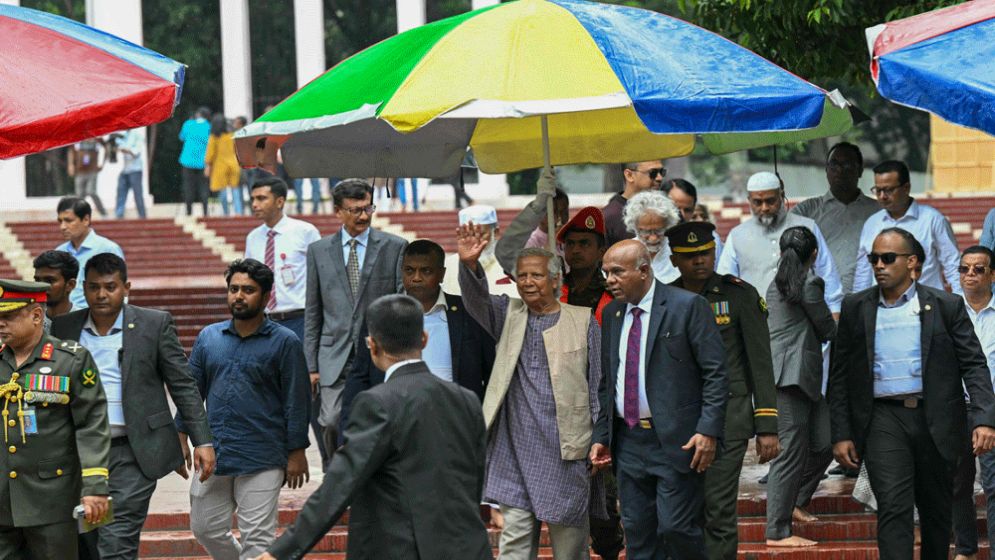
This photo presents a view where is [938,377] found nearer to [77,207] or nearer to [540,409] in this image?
[540,409]

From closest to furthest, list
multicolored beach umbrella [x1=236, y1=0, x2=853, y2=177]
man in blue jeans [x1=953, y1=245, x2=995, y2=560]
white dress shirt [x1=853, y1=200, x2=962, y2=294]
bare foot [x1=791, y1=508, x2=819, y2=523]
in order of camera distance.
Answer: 1. multicolored beach umbrella [x1=236, y1=0, x2=853, y2=177]
2. man in blue jeans [x1=953, y1=245, x2=995, y2=560]
3. bare foot [x1=791, y1=508, x2=819, y2=523]
4. white dress shirt [x1=853, y1=200, x2=962, y2=294]

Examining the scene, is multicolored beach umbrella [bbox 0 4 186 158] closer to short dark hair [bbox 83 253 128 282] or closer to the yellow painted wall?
short dark hair [bbox 83 253 128 282]

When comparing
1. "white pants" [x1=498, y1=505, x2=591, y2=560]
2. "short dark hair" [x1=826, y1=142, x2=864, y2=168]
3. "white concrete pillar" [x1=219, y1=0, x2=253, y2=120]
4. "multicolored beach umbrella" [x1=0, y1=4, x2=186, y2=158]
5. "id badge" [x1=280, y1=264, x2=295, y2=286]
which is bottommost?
"white pants" [x1=498, y1=505, x2=591, y2=560]

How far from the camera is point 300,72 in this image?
31953mm

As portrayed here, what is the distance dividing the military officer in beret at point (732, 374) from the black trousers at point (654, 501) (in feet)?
0.78

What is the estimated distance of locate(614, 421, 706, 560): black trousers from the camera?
6930 mm

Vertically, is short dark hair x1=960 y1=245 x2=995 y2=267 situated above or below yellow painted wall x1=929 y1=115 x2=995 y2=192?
below

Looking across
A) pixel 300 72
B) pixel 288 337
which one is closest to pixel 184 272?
pixel 300 72

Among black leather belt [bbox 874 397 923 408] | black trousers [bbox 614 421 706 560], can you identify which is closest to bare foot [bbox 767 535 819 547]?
black leather belt [bbox 874 397 923 408]

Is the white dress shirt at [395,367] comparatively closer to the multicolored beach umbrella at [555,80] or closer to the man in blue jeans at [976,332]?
the multicolored beach umbrella at [555,80]

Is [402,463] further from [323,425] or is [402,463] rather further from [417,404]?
[323,425]

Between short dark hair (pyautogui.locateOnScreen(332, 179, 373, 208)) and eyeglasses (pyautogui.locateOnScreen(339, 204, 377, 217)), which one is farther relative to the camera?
short dark hair (pyautogui.locateOnScreen(332, 179, 373, 208))

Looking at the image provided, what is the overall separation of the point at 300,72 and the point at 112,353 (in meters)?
25.1

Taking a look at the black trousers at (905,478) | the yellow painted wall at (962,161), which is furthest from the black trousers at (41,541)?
the yellow painted wall at (962,161)
